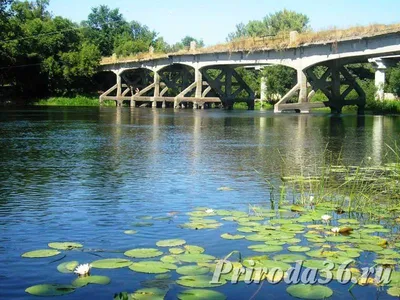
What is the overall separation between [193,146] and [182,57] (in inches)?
1366

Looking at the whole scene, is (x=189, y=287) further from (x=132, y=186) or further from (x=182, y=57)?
(x=182, y=57)

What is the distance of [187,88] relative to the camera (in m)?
51.4

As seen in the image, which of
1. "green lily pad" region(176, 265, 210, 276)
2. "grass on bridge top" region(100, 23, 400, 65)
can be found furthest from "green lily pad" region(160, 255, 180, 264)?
"grass on bridge top" region(100, 23, 400, 65)

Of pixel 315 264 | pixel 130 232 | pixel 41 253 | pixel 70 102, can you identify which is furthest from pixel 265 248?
pixel 70 102

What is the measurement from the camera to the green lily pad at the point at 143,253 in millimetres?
5590

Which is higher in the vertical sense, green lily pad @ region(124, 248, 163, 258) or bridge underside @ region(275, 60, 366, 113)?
bridge underside @ region(275, 60, 366, 113)

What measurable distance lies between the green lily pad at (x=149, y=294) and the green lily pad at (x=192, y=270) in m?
0.42

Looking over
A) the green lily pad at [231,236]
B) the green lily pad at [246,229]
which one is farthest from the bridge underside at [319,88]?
the green lily pad at [231,236]

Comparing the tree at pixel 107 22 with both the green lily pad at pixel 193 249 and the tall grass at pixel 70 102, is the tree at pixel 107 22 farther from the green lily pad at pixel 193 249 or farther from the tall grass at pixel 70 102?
the green lily pad at pixel 193 249

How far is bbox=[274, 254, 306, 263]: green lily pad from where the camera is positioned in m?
5.45

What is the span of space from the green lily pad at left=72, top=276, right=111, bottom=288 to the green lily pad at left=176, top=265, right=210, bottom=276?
613 mm

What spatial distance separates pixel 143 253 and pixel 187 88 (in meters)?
46.2

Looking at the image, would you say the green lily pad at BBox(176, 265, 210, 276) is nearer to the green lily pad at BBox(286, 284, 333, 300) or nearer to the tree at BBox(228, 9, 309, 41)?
the green lily pad at BBox(286, 284, 333, 300)

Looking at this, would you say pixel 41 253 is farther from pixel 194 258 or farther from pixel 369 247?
pixel 369 247
